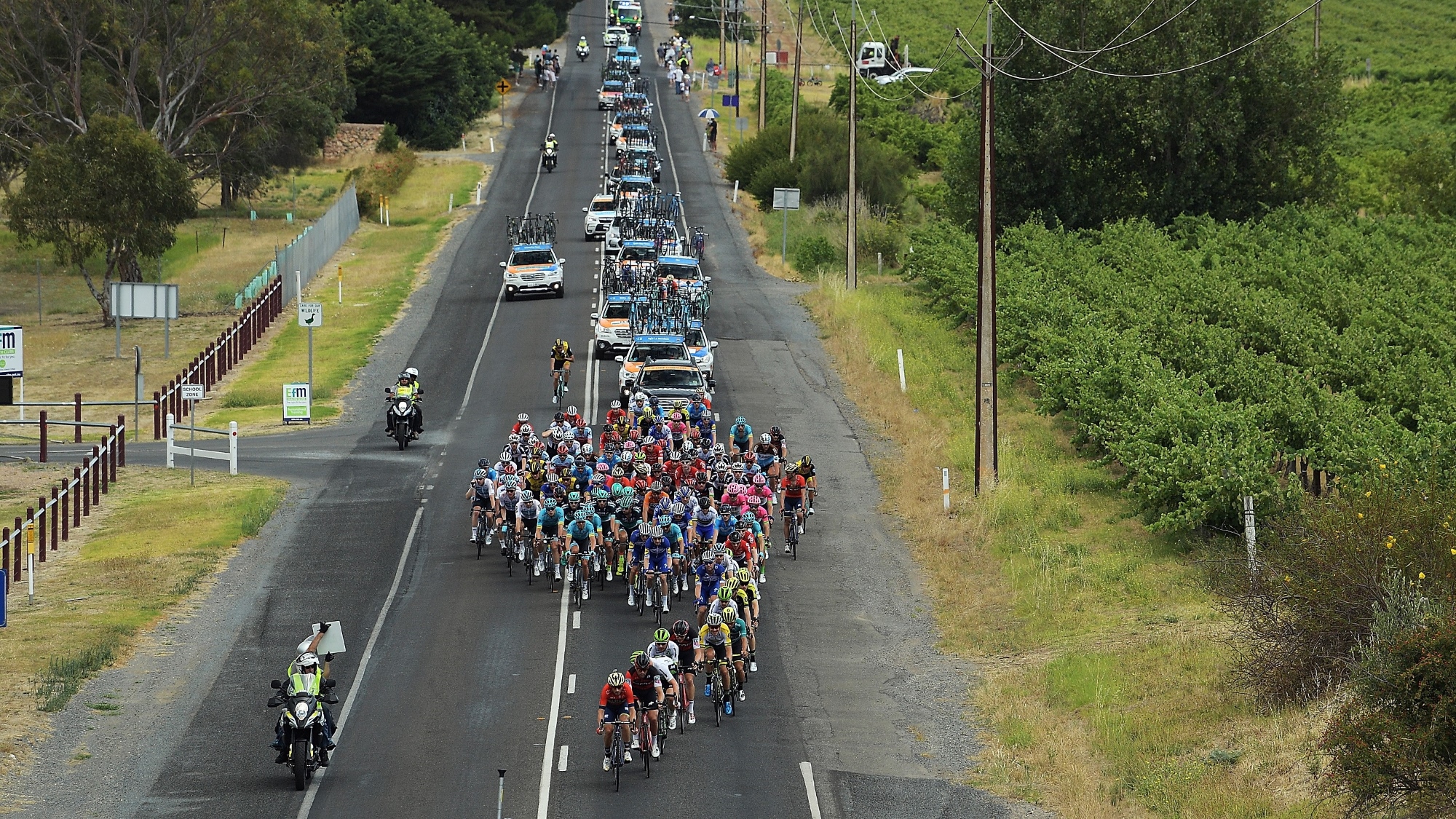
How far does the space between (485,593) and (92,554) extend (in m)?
7.55

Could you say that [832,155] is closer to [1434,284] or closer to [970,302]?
[970,302]

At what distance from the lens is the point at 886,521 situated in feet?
112

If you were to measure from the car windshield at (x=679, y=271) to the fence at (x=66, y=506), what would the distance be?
1726cm

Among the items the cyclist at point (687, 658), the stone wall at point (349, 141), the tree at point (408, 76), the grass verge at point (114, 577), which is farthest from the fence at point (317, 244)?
the cyclist at point (687, 658)

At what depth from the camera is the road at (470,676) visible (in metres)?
20.2

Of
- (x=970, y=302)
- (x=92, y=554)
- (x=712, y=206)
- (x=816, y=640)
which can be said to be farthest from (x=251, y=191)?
(x=816, y=640)

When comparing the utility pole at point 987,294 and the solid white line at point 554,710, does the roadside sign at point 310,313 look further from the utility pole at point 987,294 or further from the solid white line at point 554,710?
the solid white line at point 554,710

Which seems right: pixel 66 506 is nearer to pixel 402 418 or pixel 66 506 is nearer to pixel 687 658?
pixel 402 418

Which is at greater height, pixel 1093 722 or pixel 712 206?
pixel 712 206

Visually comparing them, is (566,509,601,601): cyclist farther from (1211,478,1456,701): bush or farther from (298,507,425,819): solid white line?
(1211,478,1456,701): bush

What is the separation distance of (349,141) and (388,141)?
357 cm

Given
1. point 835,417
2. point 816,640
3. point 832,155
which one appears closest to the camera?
point 816,640

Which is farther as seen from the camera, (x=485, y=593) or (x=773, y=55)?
(x=773, y=55)

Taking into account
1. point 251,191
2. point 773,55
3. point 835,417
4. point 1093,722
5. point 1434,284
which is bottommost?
point 1093,722
